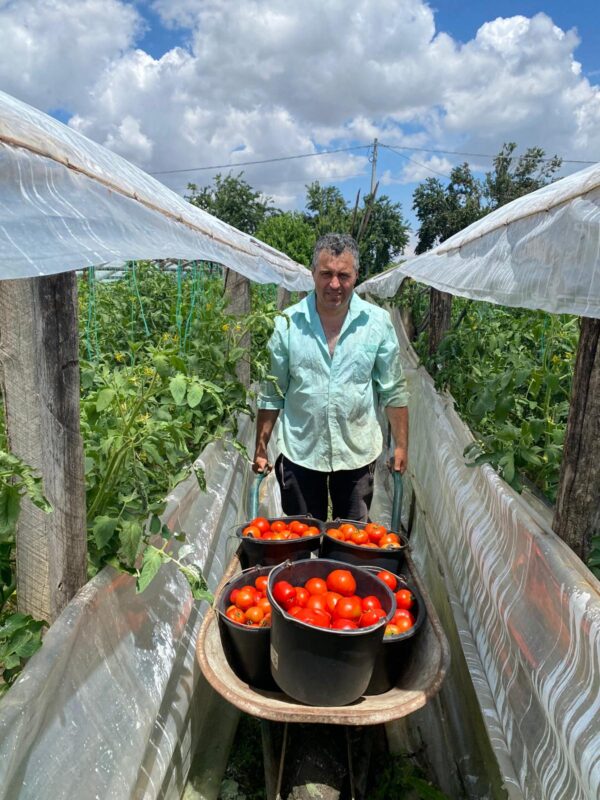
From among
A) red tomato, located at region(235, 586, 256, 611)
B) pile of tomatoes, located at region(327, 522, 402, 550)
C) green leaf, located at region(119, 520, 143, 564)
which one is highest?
green leaf, located at region(119, 520, 143, 564)

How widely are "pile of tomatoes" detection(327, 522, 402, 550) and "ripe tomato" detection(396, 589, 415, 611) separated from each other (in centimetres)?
33

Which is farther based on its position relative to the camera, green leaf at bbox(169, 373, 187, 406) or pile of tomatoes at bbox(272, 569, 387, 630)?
green leaf at bbox(169, 373, 187, 406)

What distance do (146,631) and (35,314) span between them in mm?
1037

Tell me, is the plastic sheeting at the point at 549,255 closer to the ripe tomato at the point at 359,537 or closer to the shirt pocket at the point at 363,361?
the shirt pocket at the point at 363,361

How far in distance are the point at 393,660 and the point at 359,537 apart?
0.66 meters

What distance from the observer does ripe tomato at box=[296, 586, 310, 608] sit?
1922mm

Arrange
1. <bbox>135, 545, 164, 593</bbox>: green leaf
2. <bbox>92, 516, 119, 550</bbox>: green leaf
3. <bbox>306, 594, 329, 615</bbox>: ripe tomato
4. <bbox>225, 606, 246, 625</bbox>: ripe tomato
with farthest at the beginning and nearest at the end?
<bbox>225, 606, 246, 625</bbox>: ripe tomato < <bbox>306, 594, 329, 615</bbox>: ripe tomato < <bbox>92, 516, 119, 550</bbox>: green leaf < <bbox>135, 545, 164, 593</bbox>: green leaf

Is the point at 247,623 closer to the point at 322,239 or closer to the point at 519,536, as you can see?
the point at 519,536

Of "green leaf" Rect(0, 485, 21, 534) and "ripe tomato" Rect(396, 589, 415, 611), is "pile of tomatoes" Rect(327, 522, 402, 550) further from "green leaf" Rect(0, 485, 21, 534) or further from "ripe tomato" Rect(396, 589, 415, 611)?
"green leaf" Rect(0, 485, 21, 534)

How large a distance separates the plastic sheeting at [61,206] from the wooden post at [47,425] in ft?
0.76

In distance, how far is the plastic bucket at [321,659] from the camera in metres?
1.66

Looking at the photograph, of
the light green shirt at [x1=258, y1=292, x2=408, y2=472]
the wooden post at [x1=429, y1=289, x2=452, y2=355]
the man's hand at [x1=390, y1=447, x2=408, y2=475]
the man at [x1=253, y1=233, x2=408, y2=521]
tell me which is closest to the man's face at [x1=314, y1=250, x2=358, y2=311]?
the man at [x1=253, y1=233, x2=408, y2=521]

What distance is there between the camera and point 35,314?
130 cm

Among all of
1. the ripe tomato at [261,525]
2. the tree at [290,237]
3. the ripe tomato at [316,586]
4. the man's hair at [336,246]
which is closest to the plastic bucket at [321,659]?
the ripe tomato at [316,586]
